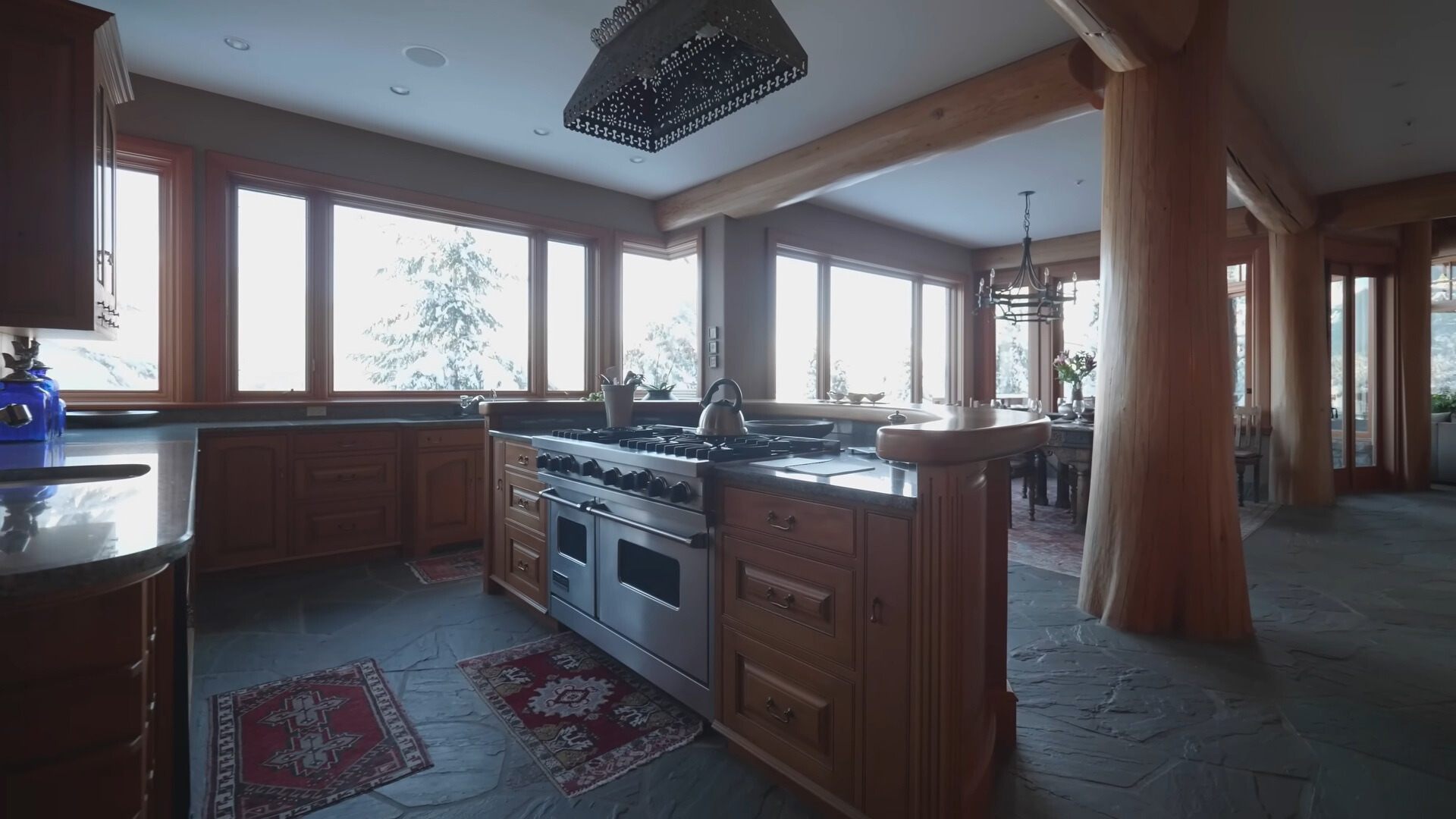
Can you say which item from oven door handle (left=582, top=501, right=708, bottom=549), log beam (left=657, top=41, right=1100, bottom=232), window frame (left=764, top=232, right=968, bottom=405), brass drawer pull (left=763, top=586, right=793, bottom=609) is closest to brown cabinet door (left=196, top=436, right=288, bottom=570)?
oven door handle (left=582, top=501, right=708, bottom=549)

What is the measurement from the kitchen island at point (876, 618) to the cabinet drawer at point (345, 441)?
3.08m

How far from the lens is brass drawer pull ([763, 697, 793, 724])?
168cm

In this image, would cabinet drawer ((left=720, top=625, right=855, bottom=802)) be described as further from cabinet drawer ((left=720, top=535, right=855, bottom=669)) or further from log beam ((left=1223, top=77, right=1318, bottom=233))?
log beam ((left=1223, top=77, right=1318, bottom=233))

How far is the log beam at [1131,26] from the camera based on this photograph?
2.34 meters

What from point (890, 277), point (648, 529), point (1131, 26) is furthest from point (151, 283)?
point (890, 277)

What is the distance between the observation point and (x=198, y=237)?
390cm

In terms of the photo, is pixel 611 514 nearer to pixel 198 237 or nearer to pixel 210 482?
pixel 210 482

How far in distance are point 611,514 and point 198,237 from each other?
357 centimetres

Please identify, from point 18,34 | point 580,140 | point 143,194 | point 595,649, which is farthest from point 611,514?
point 143,194

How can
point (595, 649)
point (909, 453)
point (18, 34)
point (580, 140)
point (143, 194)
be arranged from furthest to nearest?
point (580, 140) → point (143, 194) → point (595, 649) → point (18, 34) → point (909, 453)

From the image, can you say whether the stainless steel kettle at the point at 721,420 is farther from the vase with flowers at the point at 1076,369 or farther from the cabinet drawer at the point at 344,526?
the vase with flowers at the point at 1076,369

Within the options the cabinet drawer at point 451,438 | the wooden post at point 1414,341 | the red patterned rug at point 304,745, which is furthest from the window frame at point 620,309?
the wooden post at point 1414,341

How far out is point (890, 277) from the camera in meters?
7.63

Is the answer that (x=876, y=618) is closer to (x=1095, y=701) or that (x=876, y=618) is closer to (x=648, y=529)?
(x=648, y=529)
